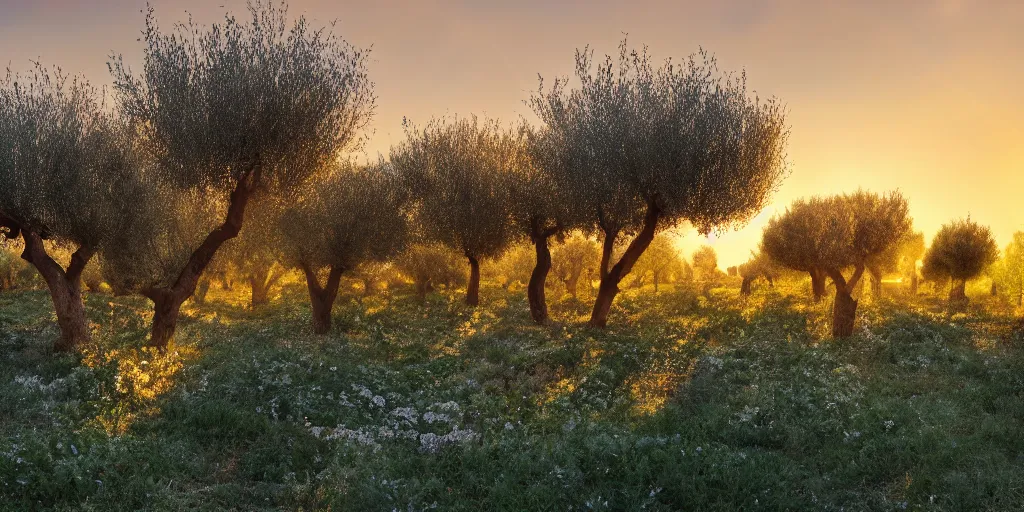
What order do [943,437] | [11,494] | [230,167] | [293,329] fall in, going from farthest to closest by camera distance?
[293,329] < [230,167] < [943,437] < [11,494]

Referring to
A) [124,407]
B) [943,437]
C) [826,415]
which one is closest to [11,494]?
[124,407]

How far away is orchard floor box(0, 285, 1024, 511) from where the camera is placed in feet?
31.6

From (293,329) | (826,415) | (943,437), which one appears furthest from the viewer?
(293,329)

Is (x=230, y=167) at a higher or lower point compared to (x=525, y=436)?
higher

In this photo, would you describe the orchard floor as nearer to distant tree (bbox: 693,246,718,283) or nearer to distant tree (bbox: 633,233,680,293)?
distant tree (bbox: 633,233,680,293)

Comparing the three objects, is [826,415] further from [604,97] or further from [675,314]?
[675,314]

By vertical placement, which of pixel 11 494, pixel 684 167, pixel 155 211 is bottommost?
pixel 11 494

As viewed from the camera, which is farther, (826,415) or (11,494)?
(826,415)

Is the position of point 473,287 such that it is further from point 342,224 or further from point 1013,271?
point 1013,271

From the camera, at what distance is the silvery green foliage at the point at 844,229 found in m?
32.6

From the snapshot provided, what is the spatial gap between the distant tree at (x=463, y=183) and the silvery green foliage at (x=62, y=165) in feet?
55.7

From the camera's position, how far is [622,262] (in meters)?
28.7

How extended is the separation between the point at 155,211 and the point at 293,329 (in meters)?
10.5

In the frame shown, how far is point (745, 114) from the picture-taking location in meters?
24.3
